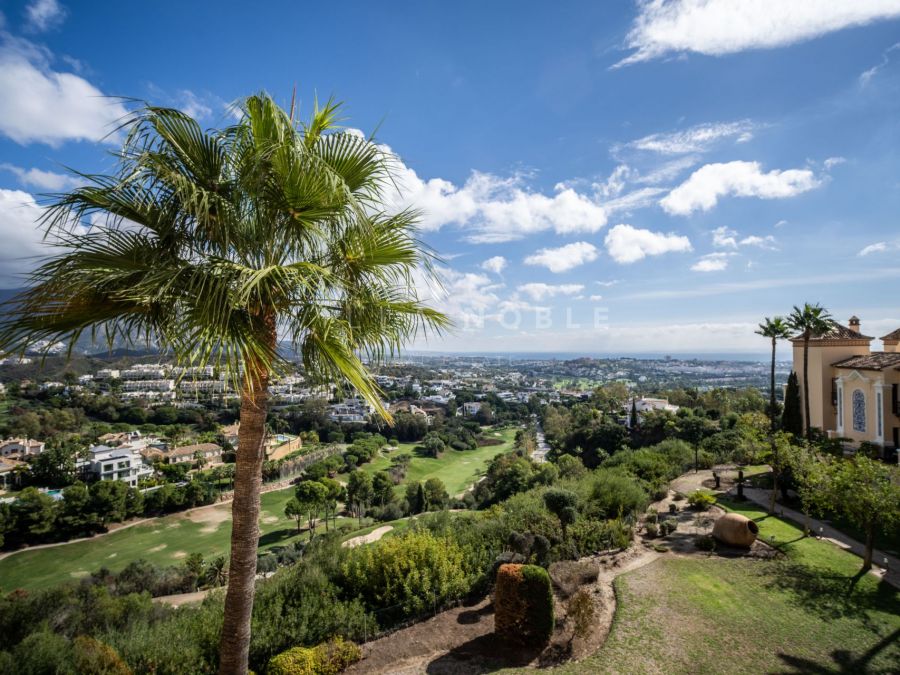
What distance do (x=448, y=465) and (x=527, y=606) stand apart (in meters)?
59.6

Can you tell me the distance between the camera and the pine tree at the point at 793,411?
68.0 ft

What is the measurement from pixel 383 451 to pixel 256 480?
6652cm

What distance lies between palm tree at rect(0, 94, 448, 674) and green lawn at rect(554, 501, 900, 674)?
5.57 metres

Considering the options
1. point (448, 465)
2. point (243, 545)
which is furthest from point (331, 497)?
point (243, 545)

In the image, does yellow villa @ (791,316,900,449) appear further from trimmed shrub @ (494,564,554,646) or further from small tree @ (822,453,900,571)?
trimmed shrub @ (494,564,554,646)

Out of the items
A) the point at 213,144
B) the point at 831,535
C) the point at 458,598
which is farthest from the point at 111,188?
the point at 831,535

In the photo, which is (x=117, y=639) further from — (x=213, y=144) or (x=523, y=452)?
(x=523, y=452)

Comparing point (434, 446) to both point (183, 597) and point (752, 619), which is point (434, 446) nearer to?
point (183, 597)

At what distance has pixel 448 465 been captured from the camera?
63656 millimetres

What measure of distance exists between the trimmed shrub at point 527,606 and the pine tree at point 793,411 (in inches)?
832

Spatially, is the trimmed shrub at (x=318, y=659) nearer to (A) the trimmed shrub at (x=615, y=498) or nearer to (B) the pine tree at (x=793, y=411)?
(A) the trimmed shrub at (x=615, y=498)

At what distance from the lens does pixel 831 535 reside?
11734 mm

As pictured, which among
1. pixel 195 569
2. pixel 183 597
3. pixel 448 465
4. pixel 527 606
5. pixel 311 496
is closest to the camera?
pixel 527 606

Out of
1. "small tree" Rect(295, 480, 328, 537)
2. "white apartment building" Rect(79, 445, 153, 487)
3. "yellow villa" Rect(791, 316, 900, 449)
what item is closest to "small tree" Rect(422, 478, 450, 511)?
"small tree" Rect(295, 480, 328, 537)
